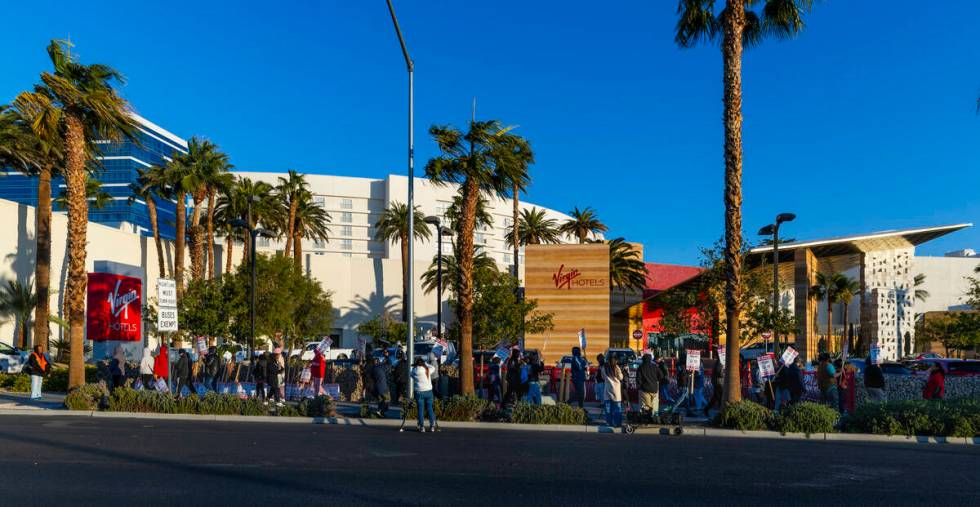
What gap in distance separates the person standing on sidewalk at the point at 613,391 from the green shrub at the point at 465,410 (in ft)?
8.83

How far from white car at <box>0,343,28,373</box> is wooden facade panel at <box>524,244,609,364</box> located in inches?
918

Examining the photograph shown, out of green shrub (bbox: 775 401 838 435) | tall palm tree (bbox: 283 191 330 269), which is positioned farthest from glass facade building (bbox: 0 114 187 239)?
green shrub (bbox: 775 401 838 435)

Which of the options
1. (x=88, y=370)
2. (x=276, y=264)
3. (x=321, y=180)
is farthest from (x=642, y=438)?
(x=321, y=180)

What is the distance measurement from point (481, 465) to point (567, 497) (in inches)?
108

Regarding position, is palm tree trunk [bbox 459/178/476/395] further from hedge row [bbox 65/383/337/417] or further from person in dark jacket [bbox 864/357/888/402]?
person in dark jacket [bbox 864/357/888/402]

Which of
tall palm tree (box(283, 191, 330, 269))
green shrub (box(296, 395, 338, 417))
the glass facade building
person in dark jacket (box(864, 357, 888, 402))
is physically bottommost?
green shrub (box(296, 395, 338, 417))

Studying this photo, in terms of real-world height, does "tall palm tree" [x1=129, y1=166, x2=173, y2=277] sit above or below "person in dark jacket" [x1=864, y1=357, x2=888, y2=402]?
above

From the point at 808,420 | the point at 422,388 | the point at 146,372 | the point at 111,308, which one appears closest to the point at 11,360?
the point at 111,308

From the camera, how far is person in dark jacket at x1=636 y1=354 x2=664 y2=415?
59.4 ft

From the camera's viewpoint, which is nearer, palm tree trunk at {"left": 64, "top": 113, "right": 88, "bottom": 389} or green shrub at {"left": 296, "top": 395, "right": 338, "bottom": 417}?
green shrub at {"left": 296, "top": 395, "right": 338, "bottom": 417}

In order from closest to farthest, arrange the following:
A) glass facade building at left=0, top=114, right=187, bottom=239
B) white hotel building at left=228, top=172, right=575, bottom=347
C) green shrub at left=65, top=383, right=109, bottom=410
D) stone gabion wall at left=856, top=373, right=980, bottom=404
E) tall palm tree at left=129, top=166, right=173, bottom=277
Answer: green shrub at left=65, top=383, right=109, bottom=410 < stone gabion wall at left=856, top=373, right=980, bottom=404 < tall palm tree at left=129, top=166, right=173, bottom=277 < white hotel building at left=228, top=172, right=575, bottom=347 < glass facade building at left=0, top=114, right=187, bottom=239

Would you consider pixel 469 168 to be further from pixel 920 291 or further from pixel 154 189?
pixel 920 291

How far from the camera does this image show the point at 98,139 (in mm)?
24922

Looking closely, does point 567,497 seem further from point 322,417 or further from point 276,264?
point 276,264
